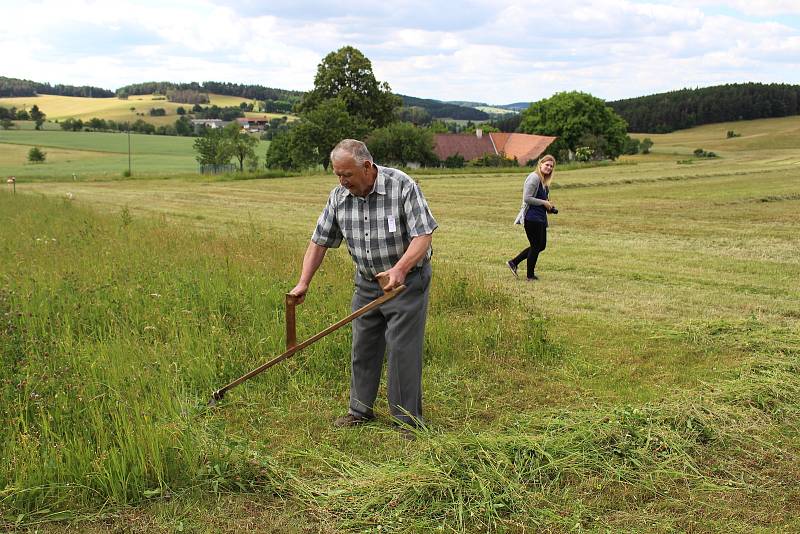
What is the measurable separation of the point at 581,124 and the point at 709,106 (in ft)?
68.2

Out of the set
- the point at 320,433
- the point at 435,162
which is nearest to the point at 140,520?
the point at 320,433

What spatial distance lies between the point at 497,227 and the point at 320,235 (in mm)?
12250

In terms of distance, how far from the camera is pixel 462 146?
234ft

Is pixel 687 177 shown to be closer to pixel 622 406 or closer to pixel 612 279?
pixel 612 279

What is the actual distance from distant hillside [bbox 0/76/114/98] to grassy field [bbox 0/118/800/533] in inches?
4023

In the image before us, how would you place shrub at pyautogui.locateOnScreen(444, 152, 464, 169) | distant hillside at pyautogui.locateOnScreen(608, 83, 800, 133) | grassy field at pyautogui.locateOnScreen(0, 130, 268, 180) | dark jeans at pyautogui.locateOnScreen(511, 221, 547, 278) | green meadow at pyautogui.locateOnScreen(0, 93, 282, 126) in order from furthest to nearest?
green meadow at pyautogui.locateOnScreen(0, 93, 282, 126) < distant hillside at pyautogui.locateOnScreen(608, 83, 800, 133) < shrub at pyautogui.locateOnScreen(444, 152, 464, 169) < grassy field at pyautogui.locateOnScreen(0, 130, 268, 180) < dark jeans at pyautogui.locateOnScreen(511, 221, 547, 278)

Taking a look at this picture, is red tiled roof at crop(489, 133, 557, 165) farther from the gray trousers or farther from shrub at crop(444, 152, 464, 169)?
the gray trousers

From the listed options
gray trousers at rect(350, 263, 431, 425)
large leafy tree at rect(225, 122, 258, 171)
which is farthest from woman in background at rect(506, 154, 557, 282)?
large leafy tree at rect(225, 122, 258, 171)

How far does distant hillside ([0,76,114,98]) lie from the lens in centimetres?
9794

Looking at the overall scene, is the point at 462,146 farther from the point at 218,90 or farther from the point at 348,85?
the point at 218,90

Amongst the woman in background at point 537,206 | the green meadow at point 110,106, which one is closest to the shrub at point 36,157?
the green meadow at point 110,106

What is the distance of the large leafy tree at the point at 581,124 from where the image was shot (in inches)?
2702

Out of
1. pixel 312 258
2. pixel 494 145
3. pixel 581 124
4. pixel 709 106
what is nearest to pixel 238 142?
pixel 494 145

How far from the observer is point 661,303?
832 centimetres
